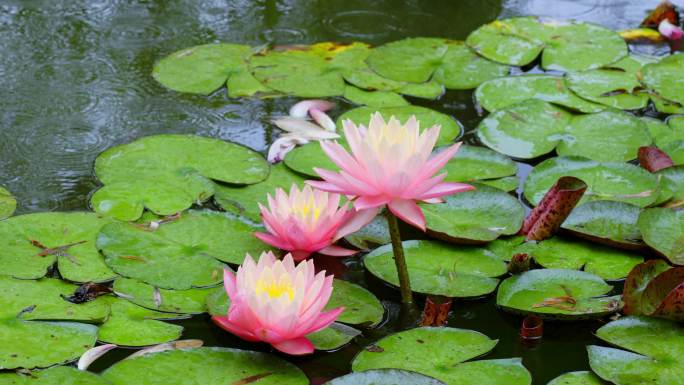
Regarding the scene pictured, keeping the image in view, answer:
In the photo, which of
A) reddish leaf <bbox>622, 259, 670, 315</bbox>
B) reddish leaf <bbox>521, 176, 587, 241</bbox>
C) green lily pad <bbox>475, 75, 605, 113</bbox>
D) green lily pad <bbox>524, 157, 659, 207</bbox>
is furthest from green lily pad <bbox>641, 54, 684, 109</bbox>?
reddish leaf <bbox>622, 259, 670, 315</bbox>

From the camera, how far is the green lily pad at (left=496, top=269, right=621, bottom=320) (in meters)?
1.83

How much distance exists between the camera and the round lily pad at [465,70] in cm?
296

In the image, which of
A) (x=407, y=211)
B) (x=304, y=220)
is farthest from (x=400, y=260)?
(x=304, y=220)

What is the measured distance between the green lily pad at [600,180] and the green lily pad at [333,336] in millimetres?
744

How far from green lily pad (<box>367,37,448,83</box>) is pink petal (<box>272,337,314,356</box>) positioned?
150 centimetres

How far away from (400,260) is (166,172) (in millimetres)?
832

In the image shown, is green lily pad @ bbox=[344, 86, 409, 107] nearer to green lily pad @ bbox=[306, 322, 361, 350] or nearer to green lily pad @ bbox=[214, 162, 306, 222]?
green lily pad @ bbox=[214, 162, 306, 222]

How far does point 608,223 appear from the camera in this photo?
212cm

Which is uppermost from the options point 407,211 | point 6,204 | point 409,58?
point 407,211

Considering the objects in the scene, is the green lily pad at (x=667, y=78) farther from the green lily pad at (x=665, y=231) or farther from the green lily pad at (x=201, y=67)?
the green lily pad at (x=201, y=67)

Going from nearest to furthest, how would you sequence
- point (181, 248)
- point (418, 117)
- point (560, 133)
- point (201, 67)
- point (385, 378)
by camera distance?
1. point (385, 378)
2. point (181, 248)
3. point (560, 133)
4. point (418, 117)
5. point (201, 67)

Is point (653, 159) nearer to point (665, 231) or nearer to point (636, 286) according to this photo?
point (665, 231)

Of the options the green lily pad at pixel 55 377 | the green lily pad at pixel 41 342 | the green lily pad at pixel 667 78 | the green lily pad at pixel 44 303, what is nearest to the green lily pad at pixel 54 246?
the green lily pad at pixel 44 303

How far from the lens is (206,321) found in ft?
6.00
